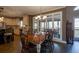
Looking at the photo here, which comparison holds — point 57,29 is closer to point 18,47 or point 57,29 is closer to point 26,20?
point 26,20

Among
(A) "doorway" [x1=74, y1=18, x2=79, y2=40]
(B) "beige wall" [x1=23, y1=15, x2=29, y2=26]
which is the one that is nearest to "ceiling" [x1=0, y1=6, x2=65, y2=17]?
(B) "beige wall" [x1=23, y1=15, x2=29, y2=26]

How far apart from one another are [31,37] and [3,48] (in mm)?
630

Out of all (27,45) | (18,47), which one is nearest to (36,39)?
(27,45)

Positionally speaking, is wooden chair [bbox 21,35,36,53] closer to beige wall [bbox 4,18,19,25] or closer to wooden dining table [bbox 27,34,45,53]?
wooden dining table [bbox 27,34,45,53]

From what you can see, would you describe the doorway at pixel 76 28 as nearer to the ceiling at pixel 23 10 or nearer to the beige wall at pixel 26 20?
the ceiling at pixel 23 10

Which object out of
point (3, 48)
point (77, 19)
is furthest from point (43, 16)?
point (3, 48)

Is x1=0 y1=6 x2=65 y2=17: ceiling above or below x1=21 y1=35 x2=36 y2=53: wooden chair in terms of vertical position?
above

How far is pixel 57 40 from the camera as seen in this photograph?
2707mm

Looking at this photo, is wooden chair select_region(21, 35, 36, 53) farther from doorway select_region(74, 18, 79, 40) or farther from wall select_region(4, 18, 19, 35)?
doorway select_region(74, 18, 79, 40)

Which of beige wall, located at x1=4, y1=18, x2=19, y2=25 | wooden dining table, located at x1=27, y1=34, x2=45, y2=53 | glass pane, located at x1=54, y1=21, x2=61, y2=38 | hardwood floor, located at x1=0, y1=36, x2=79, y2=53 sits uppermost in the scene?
beige wall, located at x1=4, y1=18, x2=19, y2=25

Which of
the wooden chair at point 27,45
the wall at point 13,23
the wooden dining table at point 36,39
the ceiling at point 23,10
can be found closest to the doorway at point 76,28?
the ceiling at point 23,10

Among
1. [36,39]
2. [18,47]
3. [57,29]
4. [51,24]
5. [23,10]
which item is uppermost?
[23,10]

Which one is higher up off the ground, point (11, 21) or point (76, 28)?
point (11, 21)
